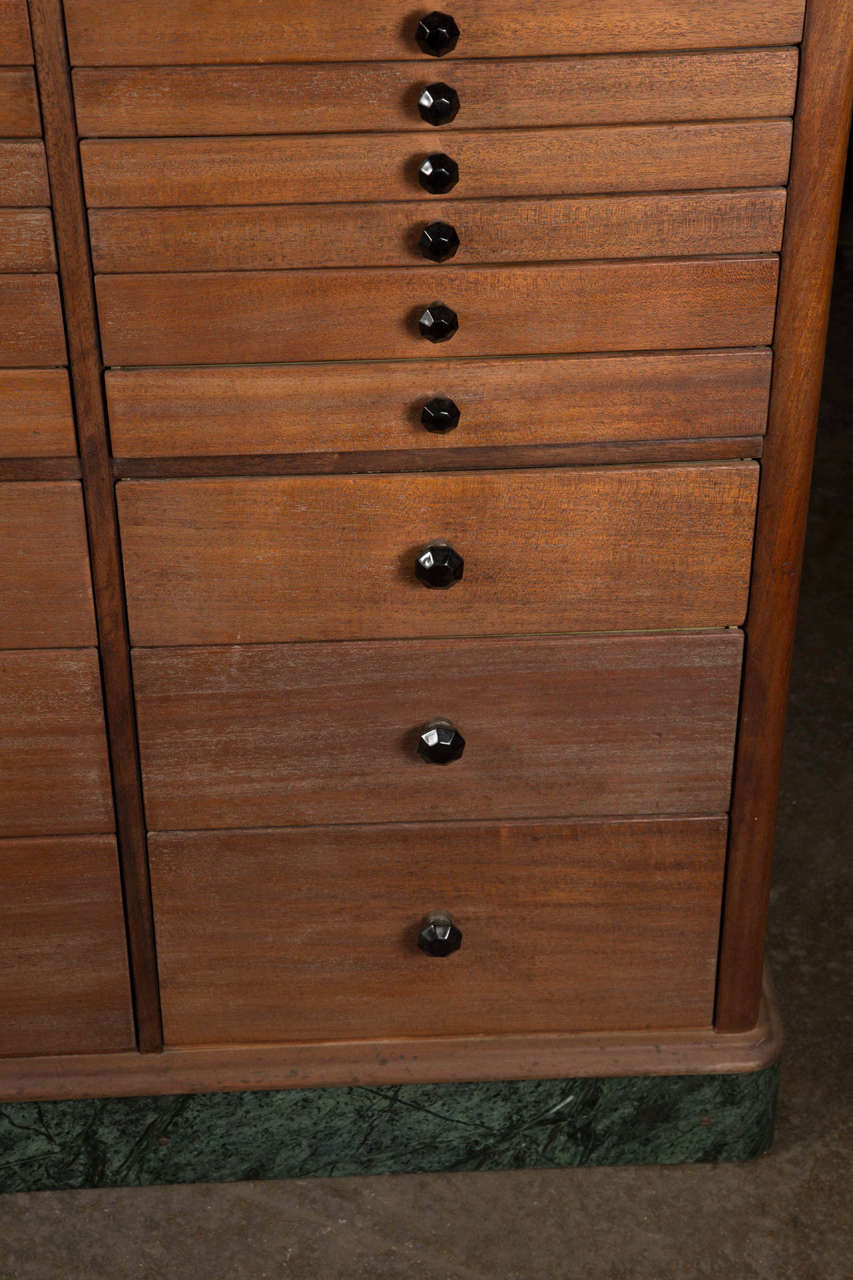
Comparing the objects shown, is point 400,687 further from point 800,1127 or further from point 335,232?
point 800,1127

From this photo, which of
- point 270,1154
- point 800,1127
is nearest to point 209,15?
point 270,1154

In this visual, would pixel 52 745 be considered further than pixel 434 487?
Yes

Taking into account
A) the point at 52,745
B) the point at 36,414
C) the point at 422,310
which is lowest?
the point at 52,745

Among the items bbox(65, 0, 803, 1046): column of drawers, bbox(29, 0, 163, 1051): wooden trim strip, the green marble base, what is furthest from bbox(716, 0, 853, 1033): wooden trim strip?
bbox(29, 0, 163, 1051): wooden trim strip

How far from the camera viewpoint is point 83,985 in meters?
1.83

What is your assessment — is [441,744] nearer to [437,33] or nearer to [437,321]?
[437,321]

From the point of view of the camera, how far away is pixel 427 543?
64.3 inches

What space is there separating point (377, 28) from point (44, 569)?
2.12 feet

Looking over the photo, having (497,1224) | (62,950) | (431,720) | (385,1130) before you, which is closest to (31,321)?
(431,720)

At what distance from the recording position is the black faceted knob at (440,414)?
1.54 meters

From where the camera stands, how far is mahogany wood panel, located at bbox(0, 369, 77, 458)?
1.54m

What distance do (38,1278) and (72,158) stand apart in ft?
4.26

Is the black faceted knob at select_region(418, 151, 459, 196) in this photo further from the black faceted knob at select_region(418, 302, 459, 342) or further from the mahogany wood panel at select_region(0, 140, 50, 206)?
the mahogany wood panel at select_region(0, 140, 50, 206)

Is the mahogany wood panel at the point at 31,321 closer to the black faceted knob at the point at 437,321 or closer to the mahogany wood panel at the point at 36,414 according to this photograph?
the mahogany wood panel at the point at 36,414
